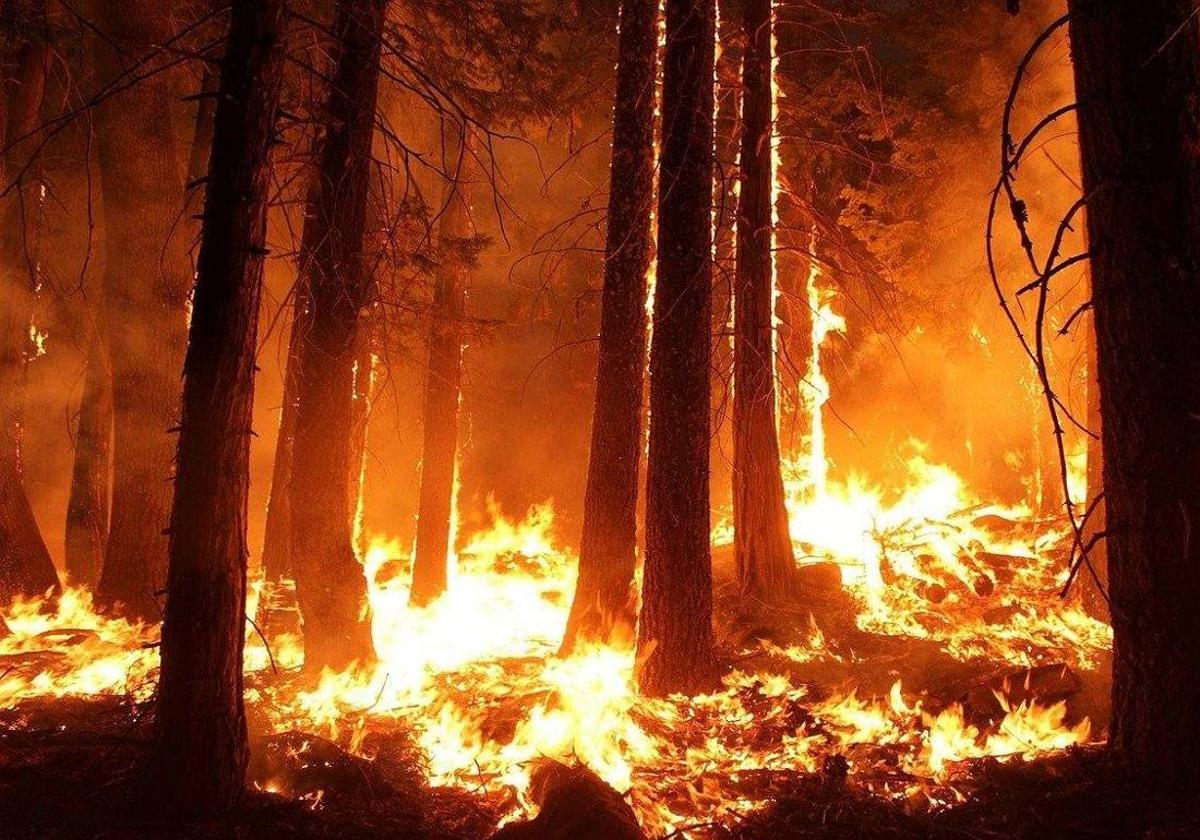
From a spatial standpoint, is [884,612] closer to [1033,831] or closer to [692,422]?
[692,422]

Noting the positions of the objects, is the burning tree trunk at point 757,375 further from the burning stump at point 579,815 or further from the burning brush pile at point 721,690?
the burning stump at point 579,815

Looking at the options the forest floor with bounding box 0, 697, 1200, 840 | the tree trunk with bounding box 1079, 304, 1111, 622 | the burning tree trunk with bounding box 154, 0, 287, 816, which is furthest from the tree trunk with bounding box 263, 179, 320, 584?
the tree trunk with bounding box 1079, 304, 1111, 622

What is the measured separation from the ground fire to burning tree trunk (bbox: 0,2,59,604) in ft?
0.22

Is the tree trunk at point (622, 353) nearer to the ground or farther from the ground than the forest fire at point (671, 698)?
farther from the ground

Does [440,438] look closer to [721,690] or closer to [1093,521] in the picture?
[721,690]

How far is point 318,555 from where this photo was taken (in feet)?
27.7

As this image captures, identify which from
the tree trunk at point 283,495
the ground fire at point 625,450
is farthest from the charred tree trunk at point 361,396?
the tree trunk at point 283,495

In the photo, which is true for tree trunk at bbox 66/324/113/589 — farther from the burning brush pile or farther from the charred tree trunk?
the charred tree trunk

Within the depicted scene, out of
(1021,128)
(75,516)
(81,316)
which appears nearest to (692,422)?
(75,516)

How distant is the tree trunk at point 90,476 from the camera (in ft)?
41.5

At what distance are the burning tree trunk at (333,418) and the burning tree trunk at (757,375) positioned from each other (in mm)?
5171

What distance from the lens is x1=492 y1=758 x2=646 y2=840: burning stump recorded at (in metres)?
4.68

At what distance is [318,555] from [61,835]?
3949 millimetres

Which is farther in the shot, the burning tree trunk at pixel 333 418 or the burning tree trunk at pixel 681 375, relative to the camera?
the burning tree trunk at pixel 333 418
